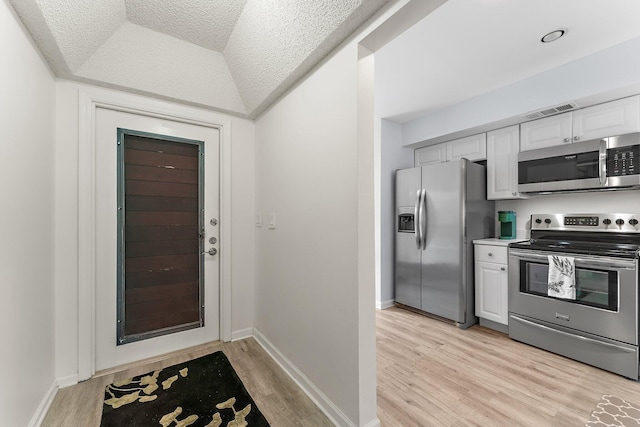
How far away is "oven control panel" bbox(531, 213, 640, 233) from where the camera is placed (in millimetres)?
2348

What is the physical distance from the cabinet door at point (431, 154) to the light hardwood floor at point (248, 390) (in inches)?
122

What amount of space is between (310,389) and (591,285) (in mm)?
2342

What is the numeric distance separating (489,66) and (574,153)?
3.60ft

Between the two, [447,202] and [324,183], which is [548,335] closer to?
[447,202]

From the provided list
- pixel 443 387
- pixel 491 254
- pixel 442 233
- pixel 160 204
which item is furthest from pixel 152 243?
pixel 491 254

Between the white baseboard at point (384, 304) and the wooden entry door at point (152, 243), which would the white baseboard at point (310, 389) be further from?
the white baseboard at point (384, 304)

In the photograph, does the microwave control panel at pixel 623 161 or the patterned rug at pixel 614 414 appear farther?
the microwave control panel at pixel 623 161

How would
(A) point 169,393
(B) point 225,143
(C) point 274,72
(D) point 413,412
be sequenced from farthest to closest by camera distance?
(B) point 225,143 < (C) point 274,72 < (A) point 169,393 < (D) point 413,412

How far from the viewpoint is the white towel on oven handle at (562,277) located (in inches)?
88.4

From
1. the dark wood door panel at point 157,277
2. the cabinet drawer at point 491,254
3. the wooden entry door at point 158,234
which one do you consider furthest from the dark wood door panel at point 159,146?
the cabinet drawer at point 491,254

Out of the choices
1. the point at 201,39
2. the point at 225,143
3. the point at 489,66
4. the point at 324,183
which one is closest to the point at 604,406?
the point at 324,183

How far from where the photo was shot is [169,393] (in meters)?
1.82

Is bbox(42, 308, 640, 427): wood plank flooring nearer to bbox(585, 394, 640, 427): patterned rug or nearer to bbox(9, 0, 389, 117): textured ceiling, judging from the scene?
bbox(585, 394, 640, 427): patterned rug

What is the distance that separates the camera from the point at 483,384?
1.94 m
